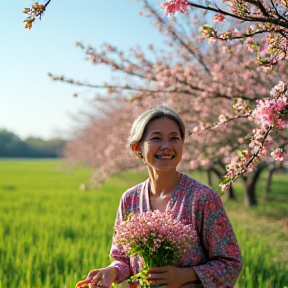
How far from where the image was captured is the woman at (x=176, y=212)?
75.9 inches

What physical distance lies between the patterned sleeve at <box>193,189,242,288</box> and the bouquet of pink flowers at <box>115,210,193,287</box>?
12cm

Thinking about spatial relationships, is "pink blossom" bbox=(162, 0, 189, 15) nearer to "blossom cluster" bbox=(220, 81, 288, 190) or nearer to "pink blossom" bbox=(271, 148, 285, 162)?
"blossom cluster" bbox=(220, 81, 288, 190)

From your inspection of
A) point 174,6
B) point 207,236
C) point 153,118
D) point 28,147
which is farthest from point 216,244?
point 28,147

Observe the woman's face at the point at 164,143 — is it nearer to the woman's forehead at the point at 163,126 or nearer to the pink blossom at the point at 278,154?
the woman's forehead at the point at 163,126

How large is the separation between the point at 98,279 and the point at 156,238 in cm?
32

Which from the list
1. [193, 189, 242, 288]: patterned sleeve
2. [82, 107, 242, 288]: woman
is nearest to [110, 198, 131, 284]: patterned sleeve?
[82, 107, 242, 288]: woman

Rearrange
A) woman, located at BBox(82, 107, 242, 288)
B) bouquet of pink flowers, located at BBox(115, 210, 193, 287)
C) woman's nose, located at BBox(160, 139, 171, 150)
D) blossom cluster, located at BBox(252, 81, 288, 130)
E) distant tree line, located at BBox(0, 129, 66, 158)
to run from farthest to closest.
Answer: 1. distant tree line, located at BBox(0, 129, 66, 158)
2. blossom cluster, located at BBox(252, 81, 288, 130)
3. woman's nose, located at BBox(160, 139, 171, 150)
4. woman, located at BBox(82, 107, 242, 288)
5. bouquet of pink flowers, located at BBox(115, 210, 193, 287)

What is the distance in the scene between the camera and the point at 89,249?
5312 mm

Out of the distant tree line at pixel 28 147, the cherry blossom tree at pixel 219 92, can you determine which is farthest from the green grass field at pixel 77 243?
the distant tree line at pixel 28 147

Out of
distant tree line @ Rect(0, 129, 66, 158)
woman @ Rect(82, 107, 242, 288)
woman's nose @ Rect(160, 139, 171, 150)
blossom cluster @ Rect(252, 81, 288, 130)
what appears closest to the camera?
woman @ Rect(82, 107, 242, 288)

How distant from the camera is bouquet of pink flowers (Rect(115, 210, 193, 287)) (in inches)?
71.0

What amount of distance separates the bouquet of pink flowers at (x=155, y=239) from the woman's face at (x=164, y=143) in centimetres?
26

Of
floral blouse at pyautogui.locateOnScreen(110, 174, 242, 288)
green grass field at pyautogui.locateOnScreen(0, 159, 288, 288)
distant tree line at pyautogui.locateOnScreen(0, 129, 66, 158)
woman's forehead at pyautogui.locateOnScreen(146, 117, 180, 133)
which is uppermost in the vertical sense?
distant tree line at pyautogui.locateOnScreen(0, 129, 66, 158)

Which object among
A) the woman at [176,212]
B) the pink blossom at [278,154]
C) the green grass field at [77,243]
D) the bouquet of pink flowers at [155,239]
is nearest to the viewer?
the bouquet of pink flowers at [155,239]
